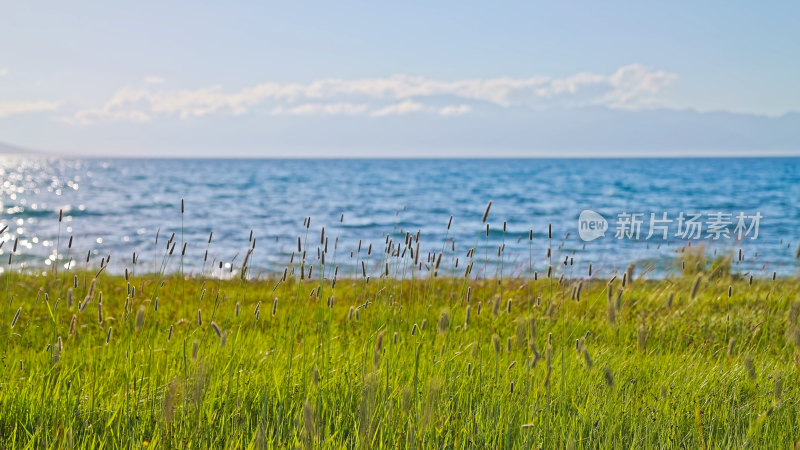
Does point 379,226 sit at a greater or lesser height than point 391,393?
lesser

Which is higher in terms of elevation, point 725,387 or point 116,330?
point 725,387

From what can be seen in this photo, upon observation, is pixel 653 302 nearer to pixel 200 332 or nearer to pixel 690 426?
pixel 690 426

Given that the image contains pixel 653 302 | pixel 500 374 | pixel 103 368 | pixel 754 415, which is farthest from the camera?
pixel 653 302

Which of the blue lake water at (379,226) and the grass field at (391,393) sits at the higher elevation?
the grass field at (391,393)

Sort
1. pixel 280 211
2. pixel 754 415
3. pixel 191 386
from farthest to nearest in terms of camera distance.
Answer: pixel 280 211, pixel 754 415, pixel 191 386

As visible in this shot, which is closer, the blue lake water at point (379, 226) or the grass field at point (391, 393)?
the grass field at point (391, 393)

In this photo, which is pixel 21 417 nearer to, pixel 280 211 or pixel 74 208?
pixel 280 211

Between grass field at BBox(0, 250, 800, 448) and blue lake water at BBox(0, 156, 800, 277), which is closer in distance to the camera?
grass field at BBox(0, 250, 800, 448)

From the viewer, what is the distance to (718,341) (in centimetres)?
643

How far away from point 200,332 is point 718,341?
16.2ft

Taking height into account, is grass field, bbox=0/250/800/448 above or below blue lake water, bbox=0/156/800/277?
above

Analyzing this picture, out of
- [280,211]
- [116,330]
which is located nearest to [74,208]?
[280,211]

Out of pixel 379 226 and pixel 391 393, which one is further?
pixel 379 226

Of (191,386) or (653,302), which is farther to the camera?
(653,302)
